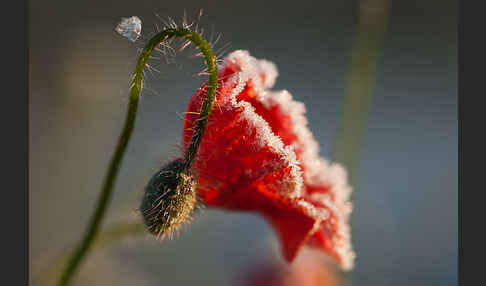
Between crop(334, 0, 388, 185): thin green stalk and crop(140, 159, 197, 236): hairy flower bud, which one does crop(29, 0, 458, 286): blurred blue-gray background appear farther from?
crop(140, 159, 197, 236): hairy flower bud

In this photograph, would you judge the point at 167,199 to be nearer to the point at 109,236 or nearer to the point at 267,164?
the point at 267,164

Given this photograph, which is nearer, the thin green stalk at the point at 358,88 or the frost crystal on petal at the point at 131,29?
the frost crystal on petal at the point at 131,29

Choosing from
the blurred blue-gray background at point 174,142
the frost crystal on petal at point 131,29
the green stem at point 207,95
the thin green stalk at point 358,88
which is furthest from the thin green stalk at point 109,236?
the thin green stalk at point 358,88

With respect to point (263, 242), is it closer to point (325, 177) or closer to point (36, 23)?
point (325, 177)

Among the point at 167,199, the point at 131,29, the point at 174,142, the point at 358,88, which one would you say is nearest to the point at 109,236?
the point at 174,142

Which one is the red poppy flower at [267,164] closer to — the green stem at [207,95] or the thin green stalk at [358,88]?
the green stem at [207,95]

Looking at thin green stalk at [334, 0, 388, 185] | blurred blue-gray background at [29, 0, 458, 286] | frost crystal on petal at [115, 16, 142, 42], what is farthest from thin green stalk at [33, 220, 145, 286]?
thin green stalk at [334, 0, 388, 185]
